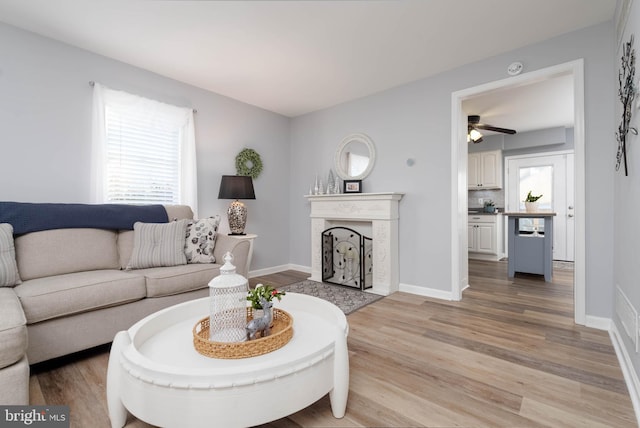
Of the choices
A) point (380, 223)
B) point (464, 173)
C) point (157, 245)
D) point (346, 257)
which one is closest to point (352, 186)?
point (380, 223)

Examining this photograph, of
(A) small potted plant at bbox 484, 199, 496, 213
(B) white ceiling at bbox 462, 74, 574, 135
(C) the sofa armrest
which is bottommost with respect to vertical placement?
(C) the sofa armrest

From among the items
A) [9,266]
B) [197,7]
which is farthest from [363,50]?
[9,266]

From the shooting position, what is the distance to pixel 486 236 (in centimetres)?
591

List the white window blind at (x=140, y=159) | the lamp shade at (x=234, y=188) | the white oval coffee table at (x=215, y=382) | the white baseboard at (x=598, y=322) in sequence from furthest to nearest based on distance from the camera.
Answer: the lamp shade at (x=234, y=188)
the white window blind at (x=140, y=159)
the white baseboard at (x=598, y=322)
the white oval coffee table at (x=215, y=382)

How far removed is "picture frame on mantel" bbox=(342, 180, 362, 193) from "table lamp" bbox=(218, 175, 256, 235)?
127 cm

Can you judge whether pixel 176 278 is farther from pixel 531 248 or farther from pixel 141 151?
pixel 531 248

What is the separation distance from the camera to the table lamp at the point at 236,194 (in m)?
3.65

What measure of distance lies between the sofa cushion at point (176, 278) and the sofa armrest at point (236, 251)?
7.4 inches

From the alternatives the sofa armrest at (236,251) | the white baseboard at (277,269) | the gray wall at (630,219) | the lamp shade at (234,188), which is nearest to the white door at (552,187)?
the gray wall at (630,219)

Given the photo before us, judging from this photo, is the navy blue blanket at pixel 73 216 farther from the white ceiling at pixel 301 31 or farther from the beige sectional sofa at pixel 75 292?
the white ceiling at pixel 301 31

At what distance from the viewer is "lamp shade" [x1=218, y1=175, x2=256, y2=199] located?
3.65 metres

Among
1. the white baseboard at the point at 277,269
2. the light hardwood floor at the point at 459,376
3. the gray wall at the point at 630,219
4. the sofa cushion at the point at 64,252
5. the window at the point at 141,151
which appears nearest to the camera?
the light hardwood floor at the point at 459,376

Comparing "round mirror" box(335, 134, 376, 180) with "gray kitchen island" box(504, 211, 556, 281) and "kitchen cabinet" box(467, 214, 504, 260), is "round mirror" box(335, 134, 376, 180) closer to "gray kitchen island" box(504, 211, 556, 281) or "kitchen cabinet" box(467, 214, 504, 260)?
"gray kitchen island" box(504, 211, 556, 281)

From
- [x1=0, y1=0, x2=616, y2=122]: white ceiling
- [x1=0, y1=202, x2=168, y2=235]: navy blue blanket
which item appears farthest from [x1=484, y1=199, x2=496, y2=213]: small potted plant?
[x1=0, y1=202, x2=168, y2=235]: navy blue blanket
